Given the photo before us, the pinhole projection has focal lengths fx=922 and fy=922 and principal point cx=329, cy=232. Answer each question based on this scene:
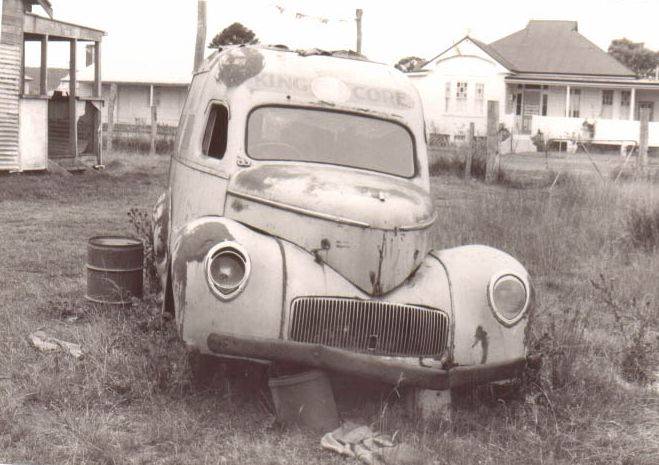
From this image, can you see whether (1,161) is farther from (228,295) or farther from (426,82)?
(426,82)

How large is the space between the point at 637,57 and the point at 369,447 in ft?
259

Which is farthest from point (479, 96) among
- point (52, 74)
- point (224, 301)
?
point (224, 301)

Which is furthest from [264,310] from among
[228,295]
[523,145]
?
[523,145]

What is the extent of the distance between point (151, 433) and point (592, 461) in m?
2.25

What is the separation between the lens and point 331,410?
4895mm

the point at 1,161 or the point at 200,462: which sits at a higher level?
the point at 1,161

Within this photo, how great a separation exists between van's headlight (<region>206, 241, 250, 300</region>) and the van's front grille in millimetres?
316

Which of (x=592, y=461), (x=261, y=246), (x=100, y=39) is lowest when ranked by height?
(x=592, y=461)

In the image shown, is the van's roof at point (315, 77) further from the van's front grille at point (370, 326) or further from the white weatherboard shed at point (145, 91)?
the white weatherboard shed at point (145, 91)

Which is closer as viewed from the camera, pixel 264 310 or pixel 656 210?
pixel 264 310

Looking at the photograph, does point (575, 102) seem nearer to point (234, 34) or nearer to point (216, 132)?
point (234, 34)

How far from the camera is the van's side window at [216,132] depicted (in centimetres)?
624

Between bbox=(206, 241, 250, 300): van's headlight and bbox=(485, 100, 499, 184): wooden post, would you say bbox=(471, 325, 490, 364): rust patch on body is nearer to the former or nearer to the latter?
bbox=(206, 241, 250, 300): van's headlight

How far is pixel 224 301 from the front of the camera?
4.80 metres
